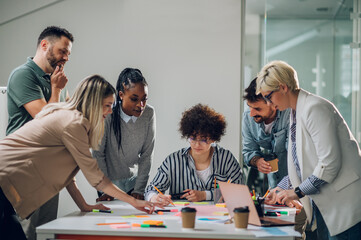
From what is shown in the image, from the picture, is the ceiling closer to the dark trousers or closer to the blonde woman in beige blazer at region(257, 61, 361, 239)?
the blonde woman in beige blazer at region(257, 61, 361, 239)

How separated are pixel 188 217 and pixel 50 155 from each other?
0.73 meters

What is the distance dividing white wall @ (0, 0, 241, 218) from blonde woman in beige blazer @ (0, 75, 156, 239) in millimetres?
2409

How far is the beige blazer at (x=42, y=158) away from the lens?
217 centimetres

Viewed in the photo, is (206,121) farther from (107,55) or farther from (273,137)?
(107,55)

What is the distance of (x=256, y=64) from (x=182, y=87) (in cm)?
103

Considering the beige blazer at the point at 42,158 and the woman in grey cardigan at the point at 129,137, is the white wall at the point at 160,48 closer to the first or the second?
the woman in grey cardigan at the point at 129,137

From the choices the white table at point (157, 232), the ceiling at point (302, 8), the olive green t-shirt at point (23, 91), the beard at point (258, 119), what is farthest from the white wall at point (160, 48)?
the white table at point (157, 232)

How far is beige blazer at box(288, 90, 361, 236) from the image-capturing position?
7.51 ft

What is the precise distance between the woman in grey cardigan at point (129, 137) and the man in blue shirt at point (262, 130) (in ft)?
2.27

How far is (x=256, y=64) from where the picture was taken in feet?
17.2

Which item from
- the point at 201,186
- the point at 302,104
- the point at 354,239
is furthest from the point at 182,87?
the point at 354,239

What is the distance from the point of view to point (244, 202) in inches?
80.0

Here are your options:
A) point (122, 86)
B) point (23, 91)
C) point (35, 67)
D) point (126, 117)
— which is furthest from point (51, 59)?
point (126, 117)

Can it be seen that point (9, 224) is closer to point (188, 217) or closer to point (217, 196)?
point (188, 217)
